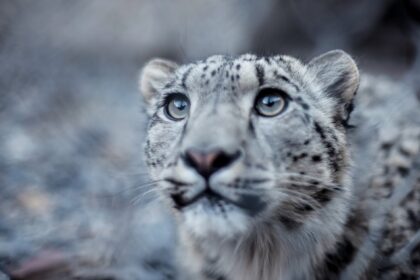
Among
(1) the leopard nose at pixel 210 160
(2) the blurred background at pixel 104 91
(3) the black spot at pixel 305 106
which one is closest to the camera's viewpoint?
(1) the leopard nose at pixel 210 160

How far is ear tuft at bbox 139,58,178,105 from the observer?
129 inches

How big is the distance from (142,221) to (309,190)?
167 cm

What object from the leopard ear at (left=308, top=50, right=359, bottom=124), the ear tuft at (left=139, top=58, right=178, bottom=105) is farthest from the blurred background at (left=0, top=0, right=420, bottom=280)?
the leopard ear at (left=308, top=50, right=359, bottom=124)

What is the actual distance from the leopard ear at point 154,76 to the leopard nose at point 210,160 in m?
1.12

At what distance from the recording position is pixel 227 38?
236 inches

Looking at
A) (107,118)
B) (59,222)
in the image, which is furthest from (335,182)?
(107,118)

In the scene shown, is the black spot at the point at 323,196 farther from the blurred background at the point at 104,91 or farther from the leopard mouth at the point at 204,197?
the blurred background at the point at 104,91

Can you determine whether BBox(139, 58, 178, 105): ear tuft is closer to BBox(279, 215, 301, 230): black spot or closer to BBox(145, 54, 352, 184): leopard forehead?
BBox(145, 54, 352, 184): leopard forehead

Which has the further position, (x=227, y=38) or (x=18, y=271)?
(x=227, y=38)

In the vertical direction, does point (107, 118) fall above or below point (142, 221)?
above

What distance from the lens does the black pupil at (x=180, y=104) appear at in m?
2.82

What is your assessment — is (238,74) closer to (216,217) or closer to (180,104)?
(180,104)

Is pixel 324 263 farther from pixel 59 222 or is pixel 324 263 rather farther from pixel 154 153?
pixel 59 222

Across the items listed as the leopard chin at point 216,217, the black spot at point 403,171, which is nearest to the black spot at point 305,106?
the leopard chin at point 216,217
